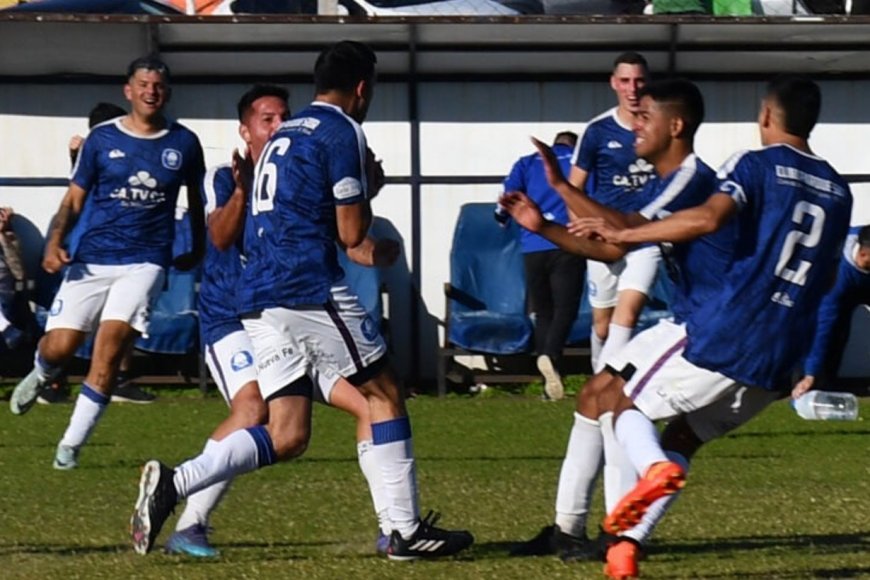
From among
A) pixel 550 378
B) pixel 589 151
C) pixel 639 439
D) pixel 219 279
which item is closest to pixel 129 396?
pixel 550 378

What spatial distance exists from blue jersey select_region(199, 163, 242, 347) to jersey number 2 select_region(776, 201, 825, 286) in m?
2.37

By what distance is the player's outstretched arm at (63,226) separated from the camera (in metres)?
11.0

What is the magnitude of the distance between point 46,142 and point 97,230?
239 inches

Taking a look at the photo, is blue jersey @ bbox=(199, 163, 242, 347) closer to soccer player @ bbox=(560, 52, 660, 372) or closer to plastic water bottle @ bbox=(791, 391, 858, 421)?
soccer player @ bbox=(560, 52, 660, 372)

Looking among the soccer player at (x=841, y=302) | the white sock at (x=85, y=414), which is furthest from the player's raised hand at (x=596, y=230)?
the soccer player at (x=841, y=302)

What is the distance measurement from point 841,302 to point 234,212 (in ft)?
20.8

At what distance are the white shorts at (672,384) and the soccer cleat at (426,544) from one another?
99cm

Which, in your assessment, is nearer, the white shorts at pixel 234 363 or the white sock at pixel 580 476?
the white sock at pixel 580 476

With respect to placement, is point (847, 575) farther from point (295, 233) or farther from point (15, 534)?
point (15, 534)

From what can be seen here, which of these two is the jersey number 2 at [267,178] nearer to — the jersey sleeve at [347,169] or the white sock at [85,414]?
the jersey sleeve at [347,169]

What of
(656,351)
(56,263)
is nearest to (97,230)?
(56,263)

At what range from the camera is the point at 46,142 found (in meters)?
17.1

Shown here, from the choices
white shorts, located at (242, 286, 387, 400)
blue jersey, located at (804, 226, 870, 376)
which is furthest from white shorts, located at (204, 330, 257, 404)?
blue jersey, located at (804, 226, 870, 376)

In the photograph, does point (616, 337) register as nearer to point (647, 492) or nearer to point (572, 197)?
point (572, 197)
